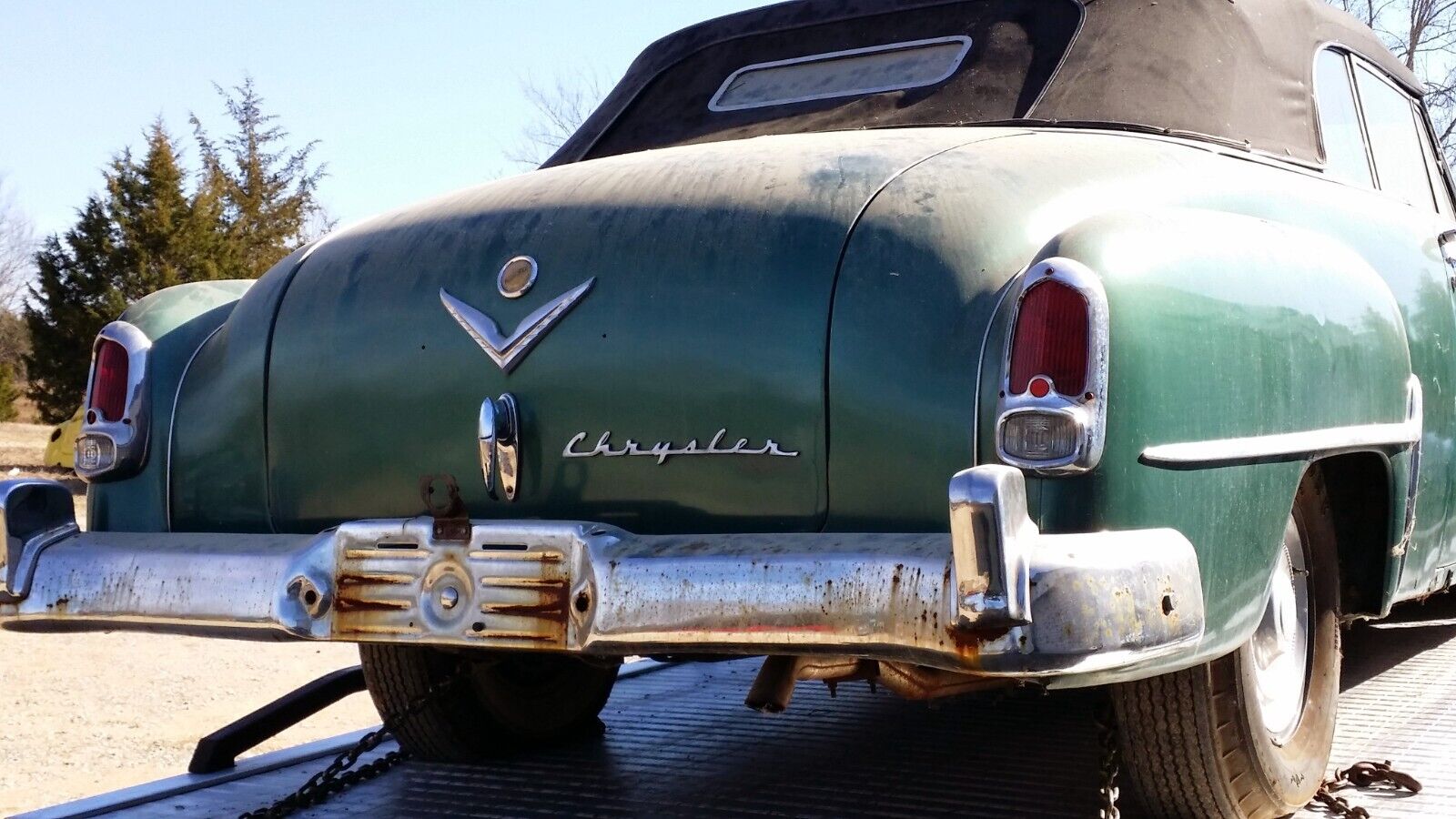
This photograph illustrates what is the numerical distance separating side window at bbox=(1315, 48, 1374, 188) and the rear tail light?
2.76m

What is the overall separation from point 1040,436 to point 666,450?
0.62m

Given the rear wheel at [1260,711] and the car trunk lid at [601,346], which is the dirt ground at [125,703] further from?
the rear wheel at [1260,711]

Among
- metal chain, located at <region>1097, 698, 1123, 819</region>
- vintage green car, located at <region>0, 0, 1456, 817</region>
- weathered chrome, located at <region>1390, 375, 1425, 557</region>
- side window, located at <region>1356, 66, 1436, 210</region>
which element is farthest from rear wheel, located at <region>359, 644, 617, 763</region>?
side window, located at <region>1356, 66, 1436, 210</region>

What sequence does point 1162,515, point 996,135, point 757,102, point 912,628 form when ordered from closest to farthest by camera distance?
point 912,628, point 1162,515, point 996,135, point 757,102

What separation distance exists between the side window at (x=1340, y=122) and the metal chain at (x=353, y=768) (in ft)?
8.08

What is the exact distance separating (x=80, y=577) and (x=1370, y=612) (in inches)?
102

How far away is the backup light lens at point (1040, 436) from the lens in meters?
2.13

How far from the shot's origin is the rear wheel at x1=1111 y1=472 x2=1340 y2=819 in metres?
2.56

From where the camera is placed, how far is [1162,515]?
7.31ft

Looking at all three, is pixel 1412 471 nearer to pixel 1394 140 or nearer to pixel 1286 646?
pixel 1286 646

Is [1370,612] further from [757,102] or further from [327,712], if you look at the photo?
[327,712]

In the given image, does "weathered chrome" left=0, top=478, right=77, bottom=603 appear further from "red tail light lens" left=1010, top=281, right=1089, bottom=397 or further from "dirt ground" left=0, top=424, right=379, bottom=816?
"red tail light lens" left=1010, top=281, right=1089, bottom=397

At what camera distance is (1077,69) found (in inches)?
133

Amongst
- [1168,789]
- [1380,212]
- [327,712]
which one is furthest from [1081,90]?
[327,712]
